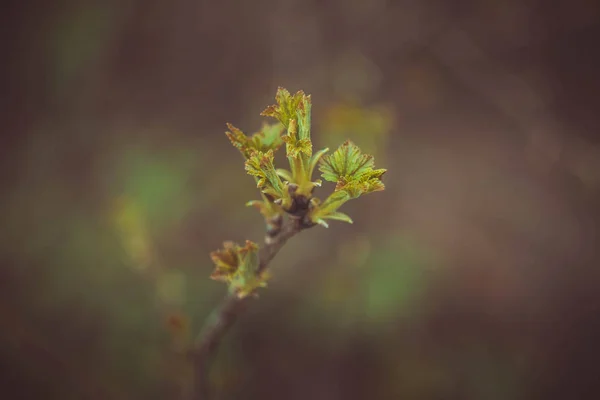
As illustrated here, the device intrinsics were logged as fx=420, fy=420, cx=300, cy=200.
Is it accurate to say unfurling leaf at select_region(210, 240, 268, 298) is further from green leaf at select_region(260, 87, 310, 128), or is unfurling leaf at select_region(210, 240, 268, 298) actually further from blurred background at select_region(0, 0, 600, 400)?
blurred background at select_region(0, 0, 600, 400)

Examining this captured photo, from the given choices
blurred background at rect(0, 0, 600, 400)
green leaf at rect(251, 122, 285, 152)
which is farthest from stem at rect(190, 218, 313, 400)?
blurred background at rect(0, 0, 600, 400)

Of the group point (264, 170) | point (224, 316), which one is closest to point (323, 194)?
point (224, 316)

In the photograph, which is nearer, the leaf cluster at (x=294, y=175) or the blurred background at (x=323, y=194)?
the leaf cluster at (x=294, y=175)

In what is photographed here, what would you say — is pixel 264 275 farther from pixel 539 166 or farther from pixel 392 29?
pixel 539 166

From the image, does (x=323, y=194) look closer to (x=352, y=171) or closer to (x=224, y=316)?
(x=224, y=316)

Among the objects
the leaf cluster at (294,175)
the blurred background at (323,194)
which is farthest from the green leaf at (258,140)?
the blurred background at (323,194)

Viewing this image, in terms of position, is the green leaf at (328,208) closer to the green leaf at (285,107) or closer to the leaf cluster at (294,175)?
the leaf cluster at (294,175)

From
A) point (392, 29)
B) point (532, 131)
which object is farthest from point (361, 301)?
point (392, 29)

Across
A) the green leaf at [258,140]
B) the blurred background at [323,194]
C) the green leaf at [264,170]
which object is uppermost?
the blurred background at [323,194]
